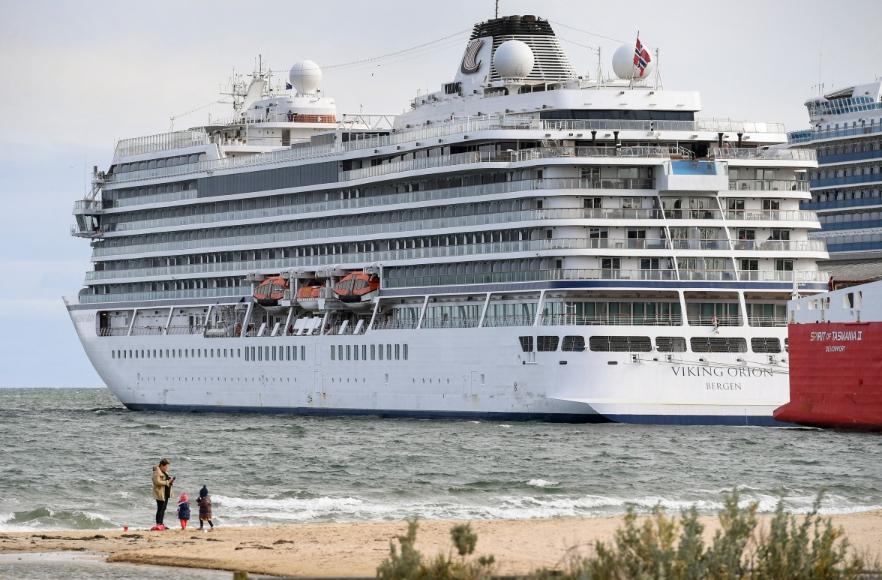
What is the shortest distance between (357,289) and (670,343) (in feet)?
50.4

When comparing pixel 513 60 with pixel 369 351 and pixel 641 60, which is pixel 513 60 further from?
pixel 369 351

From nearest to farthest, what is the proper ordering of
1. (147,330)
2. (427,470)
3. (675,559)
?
(675,559) < (427,470) < (147,330)

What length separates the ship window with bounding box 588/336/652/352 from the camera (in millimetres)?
55419

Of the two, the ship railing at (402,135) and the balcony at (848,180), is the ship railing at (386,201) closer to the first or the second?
the ship railing at (402,135)

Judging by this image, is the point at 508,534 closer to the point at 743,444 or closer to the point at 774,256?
the point at 743,444

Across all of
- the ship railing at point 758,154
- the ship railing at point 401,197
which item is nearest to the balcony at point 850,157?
the ship railing at point 758,154

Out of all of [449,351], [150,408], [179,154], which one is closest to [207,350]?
[150,408]

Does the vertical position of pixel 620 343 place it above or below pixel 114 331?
below

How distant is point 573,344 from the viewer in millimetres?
55938

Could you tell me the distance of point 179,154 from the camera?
79.5m

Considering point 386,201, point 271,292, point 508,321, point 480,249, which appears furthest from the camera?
Answer: point 271,292

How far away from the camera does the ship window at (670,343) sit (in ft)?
183

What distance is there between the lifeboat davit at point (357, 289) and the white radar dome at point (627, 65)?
12457 mm

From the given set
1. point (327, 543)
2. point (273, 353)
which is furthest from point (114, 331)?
point (327, 543)
